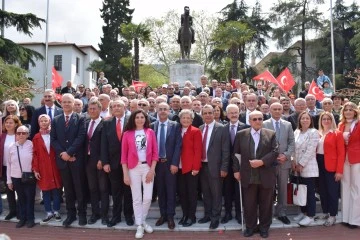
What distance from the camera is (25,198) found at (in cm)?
704

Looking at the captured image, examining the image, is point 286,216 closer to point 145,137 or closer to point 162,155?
point 162,155

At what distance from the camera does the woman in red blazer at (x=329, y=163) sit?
6668 millimetres

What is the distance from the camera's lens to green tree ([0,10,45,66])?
1559 centimetres

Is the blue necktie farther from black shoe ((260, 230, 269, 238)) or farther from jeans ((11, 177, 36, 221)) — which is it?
jeans ((11, 177, 36, 221))

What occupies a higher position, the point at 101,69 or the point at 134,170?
the point at 101,69

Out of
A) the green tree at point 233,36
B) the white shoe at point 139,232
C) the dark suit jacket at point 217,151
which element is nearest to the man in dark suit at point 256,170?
the dark suit jacket at point 217,151

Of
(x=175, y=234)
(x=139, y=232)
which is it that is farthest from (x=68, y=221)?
(x=175, y=234)

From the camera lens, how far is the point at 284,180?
6.93m

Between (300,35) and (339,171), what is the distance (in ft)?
112

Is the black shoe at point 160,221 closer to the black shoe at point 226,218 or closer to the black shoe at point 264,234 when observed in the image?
the black shoe at point 226,218

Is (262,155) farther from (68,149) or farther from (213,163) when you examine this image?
(68,149)

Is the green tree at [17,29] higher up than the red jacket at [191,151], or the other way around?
the green tree at [17,29]

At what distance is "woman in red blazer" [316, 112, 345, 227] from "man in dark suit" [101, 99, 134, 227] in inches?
134

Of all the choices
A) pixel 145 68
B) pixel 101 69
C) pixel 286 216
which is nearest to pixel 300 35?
pixel 145 68
